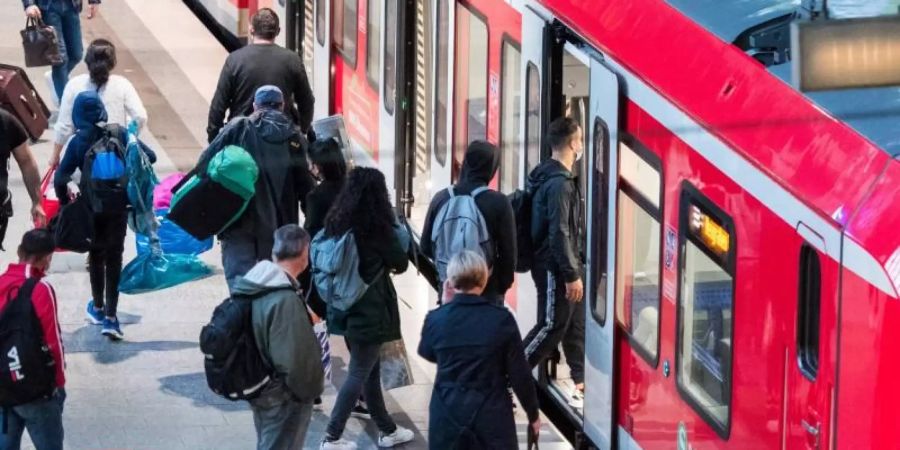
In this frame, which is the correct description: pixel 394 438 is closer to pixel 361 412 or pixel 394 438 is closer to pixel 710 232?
pixel 361 412

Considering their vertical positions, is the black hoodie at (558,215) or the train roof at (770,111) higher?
the train roof at (770,111)

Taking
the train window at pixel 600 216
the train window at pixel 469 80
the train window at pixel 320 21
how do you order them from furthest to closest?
the train window at pixel 320 21, the train window at pixel 469 80, the train window at pixel 600 216

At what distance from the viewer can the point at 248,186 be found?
1077cm

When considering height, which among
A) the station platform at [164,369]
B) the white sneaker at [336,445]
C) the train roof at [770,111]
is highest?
the train roof at [770,111]

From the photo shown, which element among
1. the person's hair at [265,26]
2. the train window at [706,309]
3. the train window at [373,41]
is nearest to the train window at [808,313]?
the train window at [706,309]

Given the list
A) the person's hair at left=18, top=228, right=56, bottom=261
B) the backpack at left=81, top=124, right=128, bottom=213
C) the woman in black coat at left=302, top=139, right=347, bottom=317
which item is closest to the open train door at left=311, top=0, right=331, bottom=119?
the backpack at left=81, top=124, right=128, bottom=213

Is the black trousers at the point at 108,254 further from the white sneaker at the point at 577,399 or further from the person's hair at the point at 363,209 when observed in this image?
the white sneaker at the point at 577,399

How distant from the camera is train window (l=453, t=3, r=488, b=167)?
11734 mm

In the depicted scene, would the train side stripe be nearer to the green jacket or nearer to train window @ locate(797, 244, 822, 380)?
train window @ locate(797, 244, 822, 380)

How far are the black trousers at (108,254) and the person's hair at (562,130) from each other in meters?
2.75

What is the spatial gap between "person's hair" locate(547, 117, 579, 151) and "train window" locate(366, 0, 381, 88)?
4.27 m

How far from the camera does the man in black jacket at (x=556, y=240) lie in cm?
986

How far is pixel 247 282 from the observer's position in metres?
8.63

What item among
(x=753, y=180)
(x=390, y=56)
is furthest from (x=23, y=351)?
(x=390, y=56)
